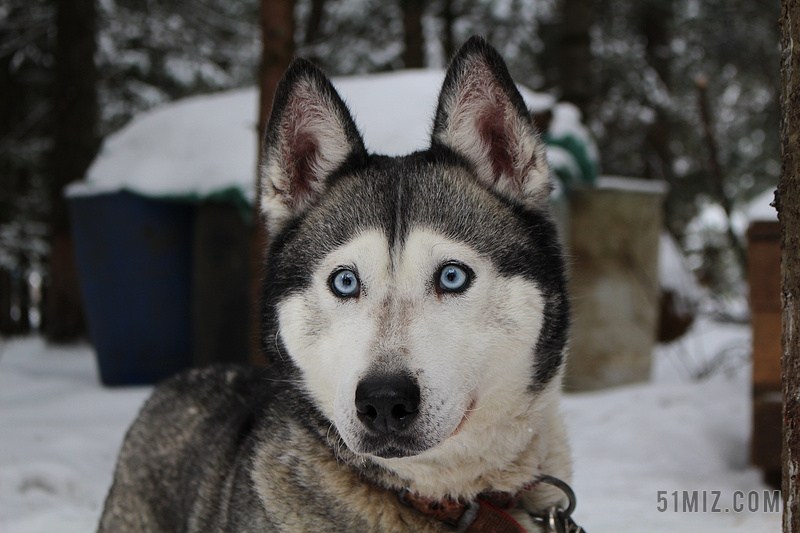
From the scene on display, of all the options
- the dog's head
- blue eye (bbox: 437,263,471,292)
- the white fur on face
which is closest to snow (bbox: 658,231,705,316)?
the dog's head

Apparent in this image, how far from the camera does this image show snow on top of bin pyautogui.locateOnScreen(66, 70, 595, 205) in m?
5.33

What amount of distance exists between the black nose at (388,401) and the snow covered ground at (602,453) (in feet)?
3.31

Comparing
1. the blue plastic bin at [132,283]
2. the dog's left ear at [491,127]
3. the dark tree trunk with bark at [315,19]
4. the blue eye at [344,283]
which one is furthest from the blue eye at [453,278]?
the dark tree trunk with bark at [315,19]

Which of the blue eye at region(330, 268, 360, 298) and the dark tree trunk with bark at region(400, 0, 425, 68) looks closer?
the blue eye at region(330, 268, 360, 298)

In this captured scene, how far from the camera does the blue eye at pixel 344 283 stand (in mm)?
1793

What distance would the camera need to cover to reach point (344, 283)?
5.93 feet

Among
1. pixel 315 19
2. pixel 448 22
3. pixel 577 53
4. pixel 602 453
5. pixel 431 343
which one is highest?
pixel 315 19

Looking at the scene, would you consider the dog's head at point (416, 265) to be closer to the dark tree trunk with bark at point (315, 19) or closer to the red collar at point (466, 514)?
the red collar at point (466, 514)

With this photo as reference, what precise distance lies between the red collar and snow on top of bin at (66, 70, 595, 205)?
353cm

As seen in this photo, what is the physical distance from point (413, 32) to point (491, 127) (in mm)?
8193

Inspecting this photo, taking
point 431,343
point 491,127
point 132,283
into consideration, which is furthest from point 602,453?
point 132,283

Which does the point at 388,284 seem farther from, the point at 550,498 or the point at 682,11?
the point at 682,11

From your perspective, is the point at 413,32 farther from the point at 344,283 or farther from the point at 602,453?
the point at 344,283

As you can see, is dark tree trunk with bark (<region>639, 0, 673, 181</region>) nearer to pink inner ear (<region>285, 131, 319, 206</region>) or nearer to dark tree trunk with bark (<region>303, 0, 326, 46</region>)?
dark tree trunk with bark (<region>303, 0, 326, 46</region>)
